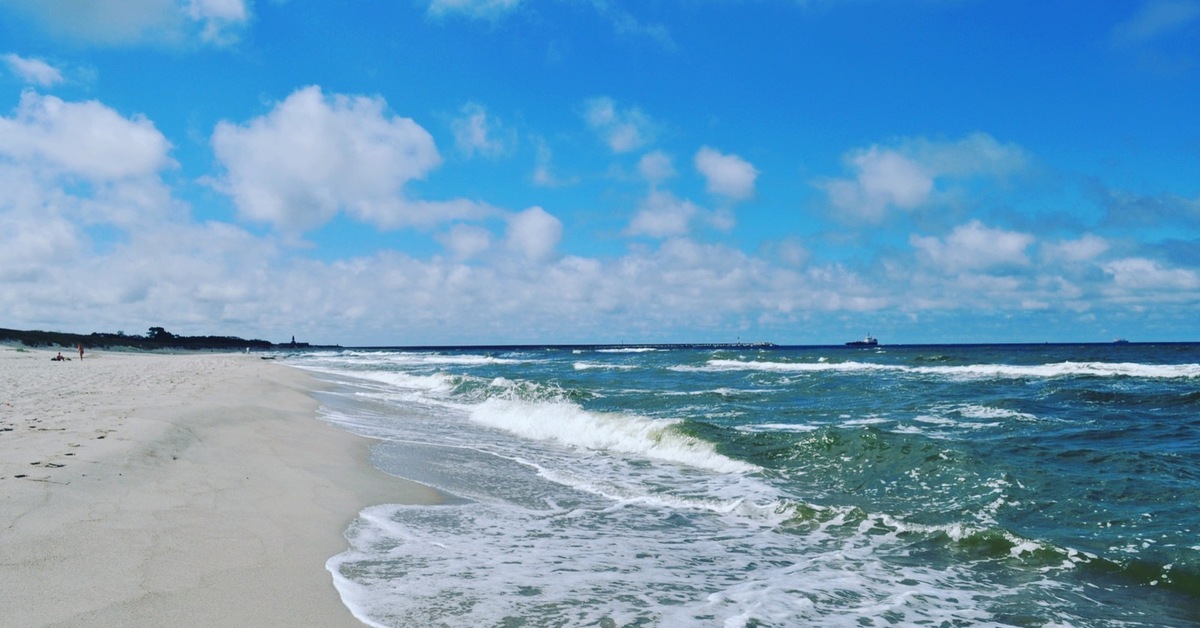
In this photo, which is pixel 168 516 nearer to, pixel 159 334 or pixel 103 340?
pixel 103 340

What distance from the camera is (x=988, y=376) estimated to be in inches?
1224

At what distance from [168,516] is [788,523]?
6709 millimetres

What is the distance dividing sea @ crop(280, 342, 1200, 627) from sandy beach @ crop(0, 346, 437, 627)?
49 cm

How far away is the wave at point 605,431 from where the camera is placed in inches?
499

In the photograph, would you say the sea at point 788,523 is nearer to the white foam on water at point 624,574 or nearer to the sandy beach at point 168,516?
the white foam on water at point 624,574

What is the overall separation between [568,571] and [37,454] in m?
6.15

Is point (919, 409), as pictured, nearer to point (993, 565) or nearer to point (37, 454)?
point (993, 565)

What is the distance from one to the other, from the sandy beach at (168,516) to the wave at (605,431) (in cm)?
534

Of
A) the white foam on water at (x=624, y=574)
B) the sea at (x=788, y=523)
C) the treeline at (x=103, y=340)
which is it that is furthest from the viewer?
the treeline at (x=103, y=340)

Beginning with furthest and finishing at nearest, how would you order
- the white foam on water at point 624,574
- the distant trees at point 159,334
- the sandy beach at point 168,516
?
the distant trees at point 159,334
the white foam on water at point 624,574
the sandy beach at point 168,516

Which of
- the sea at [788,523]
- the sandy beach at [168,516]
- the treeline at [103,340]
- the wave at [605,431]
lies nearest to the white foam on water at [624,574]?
the sea at [788,523]

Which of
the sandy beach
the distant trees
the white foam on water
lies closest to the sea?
the white foam on water

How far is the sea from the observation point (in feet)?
17.6

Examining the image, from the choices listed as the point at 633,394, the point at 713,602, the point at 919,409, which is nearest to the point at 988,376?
the point at 919,409
